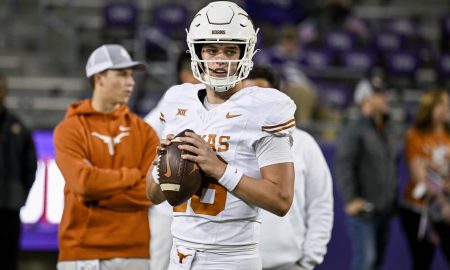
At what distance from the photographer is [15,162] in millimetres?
6750

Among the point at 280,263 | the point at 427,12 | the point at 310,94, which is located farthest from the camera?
the point at 427,12

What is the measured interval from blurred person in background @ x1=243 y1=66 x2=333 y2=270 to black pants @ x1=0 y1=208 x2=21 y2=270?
2767 mm

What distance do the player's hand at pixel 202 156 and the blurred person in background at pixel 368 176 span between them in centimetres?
413

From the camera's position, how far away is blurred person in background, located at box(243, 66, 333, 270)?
4535 millimetres

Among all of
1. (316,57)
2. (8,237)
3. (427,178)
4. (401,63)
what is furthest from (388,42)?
(8,237)

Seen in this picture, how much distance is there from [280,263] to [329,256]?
3.91 meters

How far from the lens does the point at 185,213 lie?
354cm

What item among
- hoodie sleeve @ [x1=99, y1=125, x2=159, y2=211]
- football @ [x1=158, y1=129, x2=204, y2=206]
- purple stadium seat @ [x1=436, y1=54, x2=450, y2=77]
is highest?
football @ [x1=158, y1=129, x2=204, y2=206]

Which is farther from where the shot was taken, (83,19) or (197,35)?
(83,19)

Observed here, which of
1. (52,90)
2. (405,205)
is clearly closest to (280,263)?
(405,205)

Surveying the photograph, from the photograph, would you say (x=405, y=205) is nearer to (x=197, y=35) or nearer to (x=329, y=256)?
(x=329, y=256)

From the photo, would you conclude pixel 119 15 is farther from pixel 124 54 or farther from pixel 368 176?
pixel 124 54

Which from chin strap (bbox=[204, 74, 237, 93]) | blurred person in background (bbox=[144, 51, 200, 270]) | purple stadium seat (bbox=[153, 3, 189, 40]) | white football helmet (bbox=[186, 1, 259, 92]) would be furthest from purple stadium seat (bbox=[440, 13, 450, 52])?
chin strap (bbox=[204, 74, 237, 93])

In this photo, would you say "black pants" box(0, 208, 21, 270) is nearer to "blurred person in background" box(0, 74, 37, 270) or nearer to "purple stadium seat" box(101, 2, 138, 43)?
"blurred person in background" box(0, 74, 37, 270)
